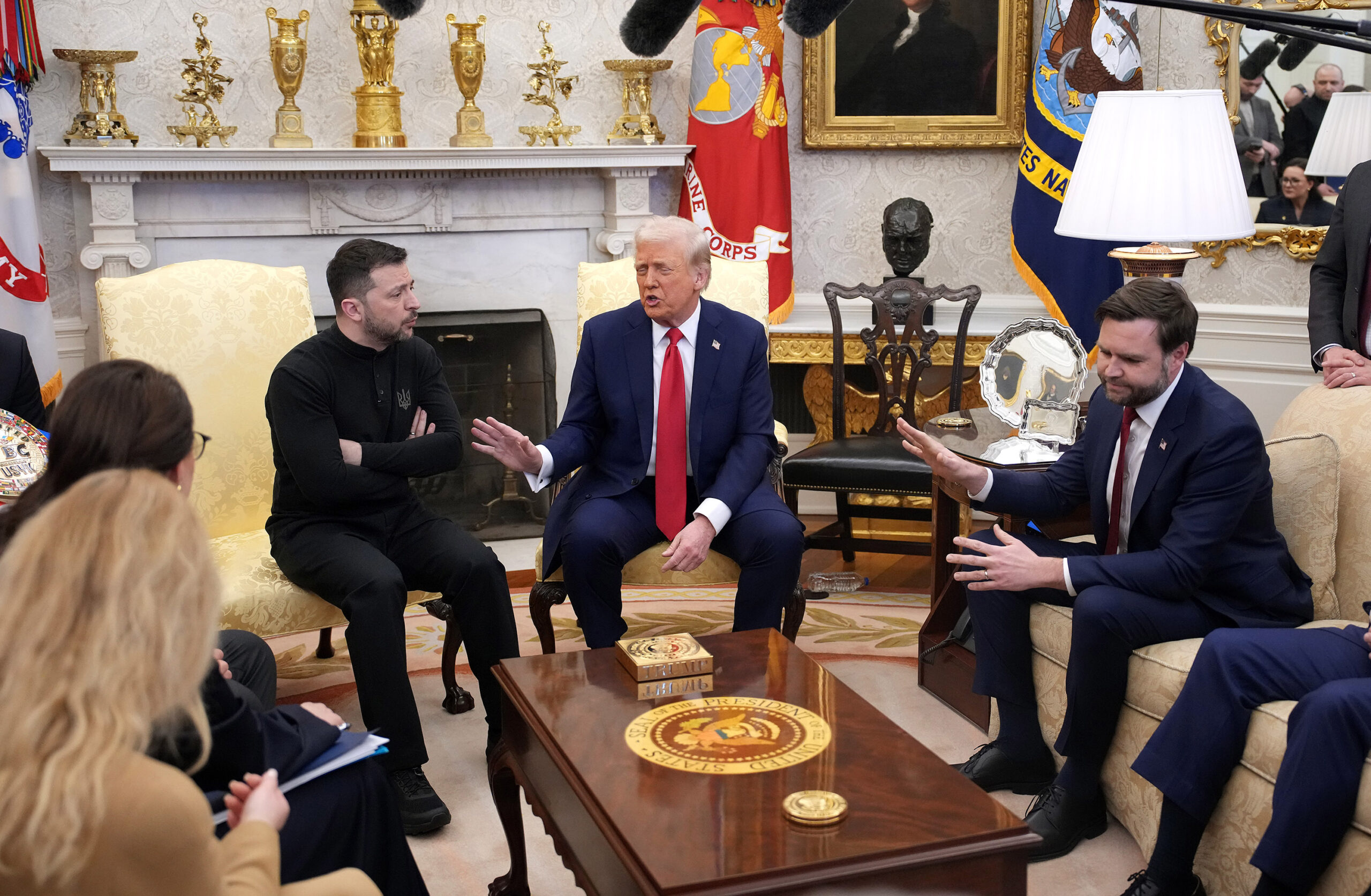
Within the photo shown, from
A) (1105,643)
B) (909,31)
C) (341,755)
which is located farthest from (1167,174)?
(341,755)

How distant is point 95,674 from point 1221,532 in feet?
7.22

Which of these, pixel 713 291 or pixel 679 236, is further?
pixel 713 291

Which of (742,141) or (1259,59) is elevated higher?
(1259,59)

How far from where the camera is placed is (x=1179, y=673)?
2543 millimetres

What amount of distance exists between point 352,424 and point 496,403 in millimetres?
2022

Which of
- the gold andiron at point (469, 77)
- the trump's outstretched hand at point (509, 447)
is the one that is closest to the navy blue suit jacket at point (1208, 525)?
the trump's outstretched hand at point (509, 447)

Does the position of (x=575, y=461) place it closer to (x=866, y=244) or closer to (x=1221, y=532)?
(x=1221, y=532)

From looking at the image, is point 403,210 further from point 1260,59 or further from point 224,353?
point 1260,59

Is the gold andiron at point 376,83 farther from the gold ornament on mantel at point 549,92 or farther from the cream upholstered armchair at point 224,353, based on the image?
the cream upholstered armchair at point 224,353

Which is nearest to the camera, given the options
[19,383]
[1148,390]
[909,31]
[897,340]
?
[1148,390]

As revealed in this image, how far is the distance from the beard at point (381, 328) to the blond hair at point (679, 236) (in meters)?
0.67

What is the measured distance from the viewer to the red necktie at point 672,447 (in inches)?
135

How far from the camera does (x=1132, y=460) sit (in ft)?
9.37

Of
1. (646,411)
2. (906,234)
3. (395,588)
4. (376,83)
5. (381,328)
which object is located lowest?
(395,588)
